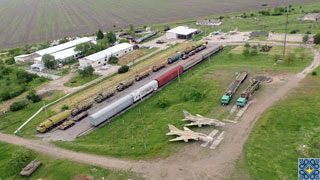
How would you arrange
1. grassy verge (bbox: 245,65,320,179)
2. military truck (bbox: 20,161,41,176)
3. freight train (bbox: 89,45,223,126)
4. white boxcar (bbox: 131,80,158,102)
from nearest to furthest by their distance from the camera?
1. grassy verge (bbox: 245,65,320,179)
2. military truck (bbox: 20,161,41,176)
3. freight train (bbox: 89,45,223,126)
4. white boxcar (bbox: 131,80,158,102)

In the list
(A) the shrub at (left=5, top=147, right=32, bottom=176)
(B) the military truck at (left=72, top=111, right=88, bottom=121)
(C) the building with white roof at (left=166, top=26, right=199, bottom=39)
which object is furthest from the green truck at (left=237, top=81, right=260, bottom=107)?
(C) the building with white roof at (left=166, top=26, right=199, bottom=39)

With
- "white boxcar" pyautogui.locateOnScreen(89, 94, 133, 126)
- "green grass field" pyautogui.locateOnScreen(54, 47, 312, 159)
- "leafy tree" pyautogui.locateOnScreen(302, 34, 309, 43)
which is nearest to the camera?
"green grass field" pyautogui.locateOnScreen(54, 47, 312, 159)

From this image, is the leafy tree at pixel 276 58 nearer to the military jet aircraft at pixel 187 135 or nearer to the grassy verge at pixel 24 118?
the military jet aircraft at pixel 187 135

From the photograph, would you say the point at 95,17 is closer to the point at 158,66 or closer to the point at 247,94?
the point at 158,66

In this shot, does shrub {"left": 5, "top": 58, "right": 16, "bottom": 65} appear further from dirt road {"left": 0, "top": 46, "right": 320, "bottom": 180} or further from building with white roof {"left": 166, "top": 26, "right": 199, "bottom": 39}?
dirt road {"left": 0, "top": 46, "right": 320, "bottom": 180}

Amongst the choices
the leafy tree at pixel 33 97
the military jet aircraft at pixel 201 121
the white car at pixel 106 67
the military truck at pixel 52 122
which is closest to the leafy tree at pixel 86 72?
the white car at pixel 106 67

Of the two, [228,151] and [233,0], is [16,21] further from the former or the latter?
[228,151]
